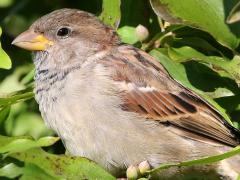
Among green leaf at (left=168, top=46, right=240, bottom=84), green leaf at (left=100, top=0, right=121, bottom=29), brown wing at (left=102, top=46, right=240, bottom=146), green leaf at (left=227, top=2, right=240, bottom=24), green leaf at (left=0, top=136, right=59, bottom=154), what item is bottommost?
brown wing at (left=102, top=46, right=240, bottom=146)

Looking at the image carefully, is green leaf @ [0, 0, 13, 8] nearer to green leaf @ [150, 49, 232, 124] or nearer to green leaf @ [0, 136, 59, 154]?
green leaf @ [150, 49, 232, 124]

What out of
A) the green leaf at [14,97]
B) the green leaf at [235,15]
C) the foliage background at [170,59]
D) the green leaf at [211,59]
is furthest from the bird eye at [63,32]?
the green leaf at [235,15]

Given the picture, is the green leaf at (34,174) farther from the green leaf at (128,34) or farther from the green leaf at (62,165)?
the green leaf at (128,34)

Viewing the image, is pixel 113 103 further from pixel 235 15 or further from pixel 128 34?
pixel 235 15

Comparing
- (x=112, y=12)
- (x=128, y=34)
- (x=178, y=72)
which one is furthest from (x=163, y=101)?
(x=112, y=12)

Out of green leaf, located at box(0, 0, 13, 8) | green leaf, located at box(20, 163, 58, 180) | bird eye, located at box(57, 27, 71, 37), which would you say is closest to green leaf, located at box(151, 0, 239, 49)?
bird eye, located at box(57, 27, 71, 37)
